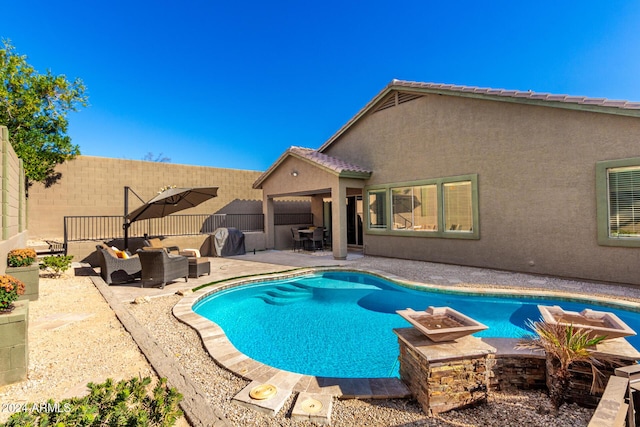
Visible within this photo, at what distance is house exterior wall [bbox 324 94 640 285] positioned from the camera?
8.69 metres

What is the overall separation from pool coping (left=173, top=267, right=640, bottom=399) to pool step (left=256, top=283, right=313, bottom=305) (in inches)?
50.0

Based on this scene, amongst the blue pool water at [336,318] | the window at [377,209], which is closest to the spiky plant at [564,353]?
the blue pool water at [336,318]

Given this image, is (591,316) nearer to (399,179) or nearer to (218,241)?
(399,179)

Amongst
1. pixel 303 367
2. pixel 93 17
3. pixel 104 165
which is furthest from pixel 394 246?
pixel 93 17

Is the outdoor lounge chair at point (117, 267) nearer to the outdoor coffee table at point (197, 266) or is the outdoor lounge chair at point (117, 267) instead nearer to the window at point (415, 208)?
the outdoor coffee table at point (197, 266)

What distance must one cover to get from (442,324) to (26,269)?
8856 mm

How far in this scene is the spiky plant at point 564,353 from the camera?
10.6ft

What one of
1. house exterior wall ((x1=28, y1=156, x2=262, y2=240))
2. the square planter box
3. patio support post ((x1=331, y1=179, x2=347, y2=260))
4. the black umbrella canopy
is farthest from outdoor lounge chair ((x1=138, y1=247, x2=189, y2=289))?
house exterior wall ((x1=28, y1=156, x2=262, y2=240))

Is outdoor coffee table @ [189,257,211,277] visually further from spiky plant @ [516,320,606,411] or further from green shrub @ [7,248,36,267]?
spiky plant @ [516,320,606,411]

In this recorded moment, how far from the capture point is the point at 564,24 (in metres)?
12.9

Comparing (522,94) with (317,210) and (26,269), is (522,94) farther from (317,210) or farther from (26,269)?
(26,269)

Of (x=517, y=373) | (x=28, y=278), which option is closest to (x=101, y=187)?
(x=28, y=278)

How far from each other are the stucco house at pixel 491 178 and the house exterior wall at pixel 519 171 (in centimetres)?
3

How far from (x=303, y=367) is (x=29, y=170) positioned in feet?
49.5
